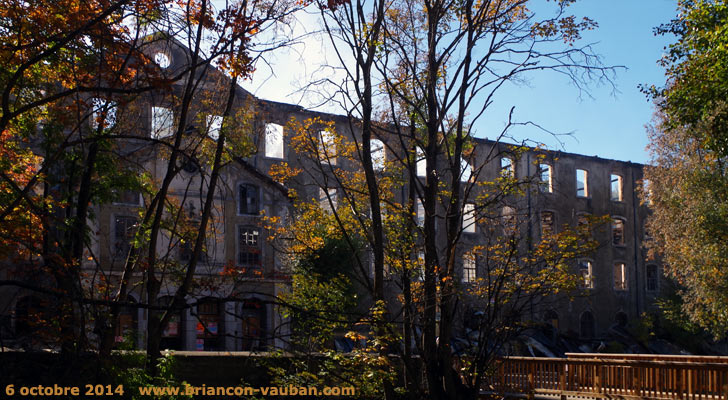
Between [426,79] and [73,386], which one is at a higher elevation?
[426,79]

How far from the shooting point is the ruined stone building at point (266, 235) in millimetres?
23531

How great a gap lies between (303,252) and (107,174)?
12.5 feet

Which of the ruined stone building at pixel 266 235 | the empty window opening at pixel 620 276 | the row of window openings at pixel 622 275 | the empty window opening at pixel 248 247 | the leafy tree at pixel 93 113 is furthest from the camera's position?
the empty window opening at pixel 620 276

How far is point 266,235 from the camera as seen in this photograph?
2747 cm

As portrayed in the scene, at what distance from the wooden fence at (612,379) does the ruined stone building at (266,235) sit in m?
3.85

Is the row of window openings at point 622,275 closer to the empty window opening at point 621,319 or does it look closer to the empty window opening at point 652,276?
the empty window opening at point 652,276

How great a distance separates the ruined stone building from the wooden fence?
385 cm

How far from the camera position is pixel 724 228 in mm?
23391

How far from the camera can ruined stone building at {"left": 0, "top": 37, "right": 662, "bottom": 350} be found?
77.2 feet

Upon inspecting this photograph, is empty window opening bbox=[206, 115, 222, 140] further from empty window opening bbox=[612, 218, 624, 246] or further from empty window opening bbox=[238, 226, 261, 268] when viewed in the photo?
empty window opening bbox=[612, 218, 624, 246]

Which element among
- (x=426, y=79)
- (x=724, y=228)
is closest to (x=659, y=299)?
(x=724, y=228)

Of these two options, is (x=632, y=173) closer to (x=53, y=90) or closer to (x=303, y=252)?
(x=303, y=252)

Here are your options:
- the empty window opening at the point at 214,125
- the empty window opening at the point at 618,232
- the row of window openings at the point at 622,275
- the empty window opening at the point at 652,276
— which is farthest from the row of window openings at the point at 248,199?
the empty window opening at the point at 652,276

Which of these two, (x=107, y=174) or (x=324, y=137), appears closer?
(x=107, y=174)
